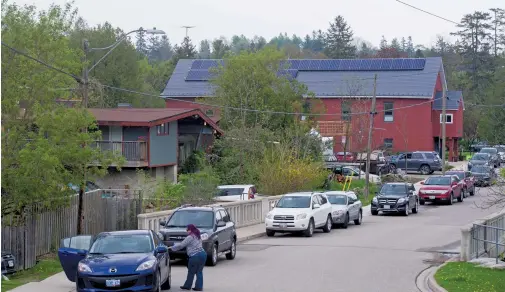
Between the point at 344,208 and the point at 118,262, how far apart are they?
20.3 m

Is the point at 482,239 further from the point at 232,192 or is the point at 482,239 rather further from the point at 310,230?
the point at 232,192

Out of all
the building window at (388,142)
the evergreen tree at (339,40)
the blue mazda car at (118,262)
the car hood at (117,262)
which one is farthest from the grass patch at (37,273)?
the evergreen tree at (339,40)

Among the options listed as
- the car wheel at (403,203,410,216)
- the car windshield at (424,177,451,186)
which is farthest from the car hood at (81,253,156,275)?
the car windshield at (424,177,451,186)

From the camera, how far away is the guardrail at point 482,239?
80.0ft

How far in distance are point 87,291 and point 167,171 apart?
3270cm

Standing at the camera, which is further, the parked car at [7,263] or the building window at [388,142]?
the building window at [388,142]

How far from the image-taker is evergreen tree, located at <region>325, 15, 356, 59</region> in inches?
5822

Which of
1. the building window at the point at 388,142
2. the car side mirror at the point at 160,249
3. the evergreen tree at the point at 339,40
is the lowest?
the car side mirror at the point at 160,249

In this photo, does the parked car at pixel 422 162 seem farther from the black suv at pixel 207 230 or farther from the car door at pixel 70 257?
the car door at pixel 70 257

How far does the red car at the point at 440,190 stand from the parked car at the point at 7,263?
105 ft

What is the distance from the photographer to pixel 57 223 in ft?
88.0

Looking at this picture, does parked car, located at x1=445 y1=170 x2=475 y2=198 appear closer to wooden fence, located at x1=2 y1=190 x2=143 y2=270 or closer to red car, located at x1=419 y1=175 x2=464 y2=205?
red car, located at x1=419 y1=175 x2=464 y2=205

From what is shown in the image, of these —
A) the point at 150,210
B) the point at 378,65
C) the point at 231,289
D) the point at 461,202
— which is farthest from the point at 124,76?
the point at 231,289

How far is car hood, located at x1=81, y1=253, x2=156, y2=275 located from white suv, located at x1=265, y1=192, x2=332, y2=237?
569 inches
